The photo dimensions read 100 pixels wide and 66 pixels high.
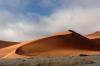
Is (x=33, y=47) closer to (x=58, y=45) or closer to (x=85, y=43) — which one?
(x=58, y=45)

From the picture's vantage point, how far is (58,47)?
79.1 m

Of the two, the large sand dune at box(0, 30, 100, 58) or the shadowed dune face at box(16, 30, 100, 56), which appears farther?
the shadowed dune face at box(16, 30, 100, 56)

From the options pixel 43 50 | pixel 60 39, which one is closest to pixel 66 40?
pixel 60 39

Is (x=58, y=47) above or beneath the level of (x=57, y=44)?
beneath

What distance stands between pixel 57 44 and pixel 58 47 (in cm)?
193

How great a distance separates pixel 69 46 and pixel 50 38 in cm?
736

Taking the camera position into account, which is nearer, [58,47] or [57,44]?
[58,47]

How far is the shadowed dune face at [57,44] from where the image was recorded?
254ft

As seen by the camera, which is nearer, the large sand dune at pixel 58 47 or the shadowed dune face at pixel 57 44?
the large sand dune at pixel 58 47

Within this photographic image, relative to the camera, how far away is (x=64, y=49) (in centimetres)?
7719

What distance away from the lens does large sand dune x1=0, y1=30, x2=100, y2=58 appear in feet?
243

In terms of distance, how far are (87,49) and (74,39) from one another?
6129 mm

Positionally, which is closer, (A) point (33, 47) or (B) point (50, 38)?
(A) point (33, 47)

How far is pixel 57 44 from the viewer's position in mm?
80875
